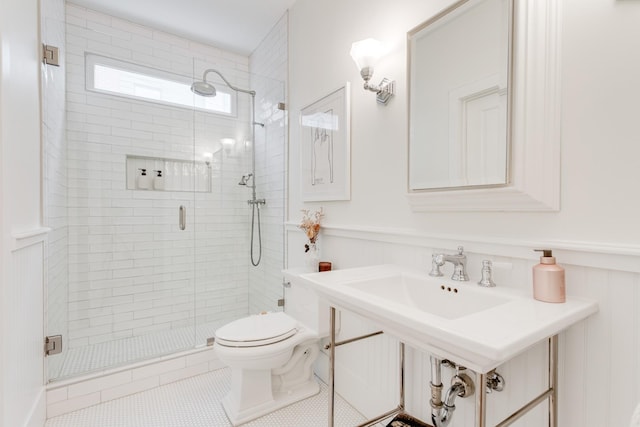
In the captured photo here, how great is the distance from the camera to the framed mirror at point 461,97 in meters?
1.07

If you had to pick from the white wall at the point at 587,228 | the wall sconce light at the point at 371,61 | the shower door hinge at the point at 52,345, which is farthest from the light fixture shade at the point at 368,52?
the shower door hinge at the point at 52,345

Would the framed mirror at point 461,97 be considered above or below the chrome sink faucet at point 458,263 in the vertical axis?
above

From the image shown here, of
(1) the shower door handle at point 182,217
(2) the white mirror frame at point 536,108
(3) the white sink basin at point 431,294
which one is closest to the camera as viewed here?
(2) the white mirror frame at point 536,108

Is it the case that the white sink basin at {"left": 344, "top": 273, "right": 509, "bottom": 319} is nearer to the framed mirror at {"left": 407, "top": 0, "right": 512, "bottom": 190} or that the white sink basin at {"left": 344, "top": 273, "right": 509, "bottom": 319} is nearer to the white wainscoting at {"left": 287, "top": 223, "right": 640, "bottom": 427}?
the white wainscoting at {"left": 287, "top": 223, "right": 640, "bottom": 427}

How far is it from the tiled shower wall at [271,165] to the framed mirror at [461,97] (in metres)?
1.39

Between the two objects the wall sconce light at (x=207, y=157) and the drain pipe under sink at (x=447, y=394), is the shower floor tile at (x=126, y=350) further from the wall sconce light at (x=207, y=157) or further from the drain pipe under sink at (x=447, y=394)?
the drain pipe under sink at (x=447, y=394)

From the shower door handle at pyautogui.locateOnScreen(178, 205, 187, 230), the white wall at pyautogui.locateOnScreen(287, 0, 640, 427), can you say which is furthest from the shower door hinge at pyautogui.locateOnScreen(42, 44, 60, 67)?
the white wall at pyautogui.locateOnScreen(287, 0, 640, 427)

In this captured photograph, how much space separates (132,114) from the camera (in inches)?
103

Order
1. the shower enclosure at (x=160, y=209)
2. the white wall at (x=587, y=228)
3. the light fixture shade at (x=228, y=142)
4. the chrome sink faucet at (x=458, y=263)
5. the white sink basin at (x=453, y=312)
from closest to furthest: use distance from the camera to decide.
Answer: the white sink basin at (x=453, y=312) → the white wall at (x=587, y=228) → the chrome sink faucet at (x=458, y=263) → the shower enclosure at (x=160, y=209) → the light fixture shade at (x=228, y=142)

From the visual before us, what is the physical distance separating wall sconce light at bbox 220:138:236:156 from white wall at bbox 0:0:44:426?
1.33 m

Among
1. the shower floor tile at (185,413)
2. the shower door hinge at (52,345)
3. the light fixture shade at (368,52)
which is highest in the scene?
the light fixture shade at (368,52)

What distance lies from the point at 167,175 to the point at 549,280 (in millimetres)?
2730

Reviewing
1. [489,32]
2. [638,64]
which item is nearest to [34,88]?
[489,32]

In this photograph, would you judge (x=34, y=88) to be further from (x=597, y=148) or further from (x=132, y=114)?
(x=597, y=148)
